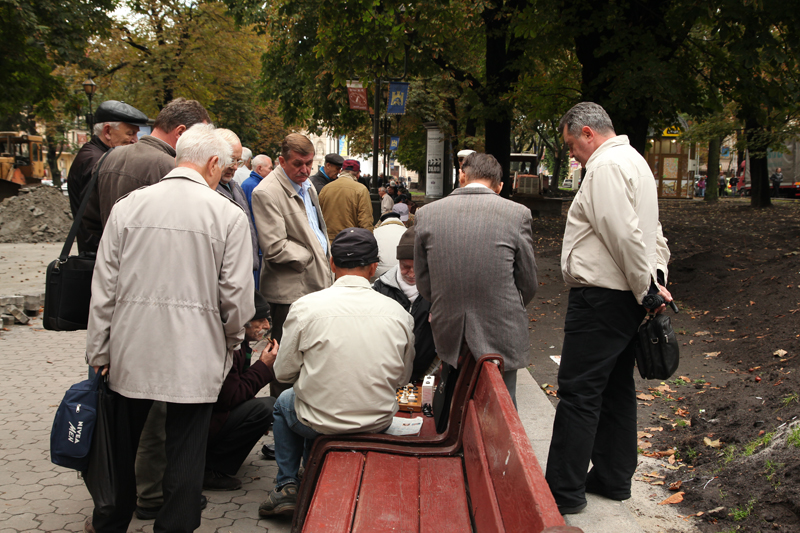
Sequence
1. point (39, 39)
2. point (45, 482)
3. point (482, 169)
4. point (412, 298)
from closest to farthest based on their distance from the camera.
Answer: point (482, 169), point (45, 482), point (412, 298), point (39, 39)

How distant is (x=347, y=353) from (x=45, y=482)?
7.19 ft

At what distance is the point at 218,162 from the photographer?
9.86 feet

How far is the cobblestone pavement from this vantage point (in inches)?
137

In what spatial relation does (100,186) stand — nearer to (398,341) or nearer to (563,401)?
(398,341)

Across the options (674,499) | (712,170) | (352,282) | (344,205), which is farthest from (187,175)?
(712,170)

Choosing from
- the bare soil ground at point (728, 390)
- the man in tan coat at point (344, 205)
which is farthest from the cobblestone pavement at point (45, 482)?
the man in tan coat at point (344, 205)

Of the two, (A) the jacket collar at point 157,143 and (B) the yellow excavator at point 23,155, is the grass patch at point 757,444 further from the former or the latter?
(B) the yellow excavator at point 23,155

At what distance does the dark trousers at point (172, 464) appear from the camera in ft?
9.20

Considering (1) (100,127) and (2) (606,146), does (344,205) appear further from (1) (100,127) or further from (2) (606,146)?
(2) (606,146)

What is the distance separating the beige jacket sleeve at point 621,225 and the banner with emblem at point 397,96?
1544cm

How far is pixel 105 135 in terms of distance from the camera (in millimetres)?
4059

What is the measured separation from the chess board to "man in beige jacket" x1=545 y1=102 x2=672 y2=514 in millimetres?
1024

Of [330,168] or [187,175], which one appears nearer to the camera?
[187,175]

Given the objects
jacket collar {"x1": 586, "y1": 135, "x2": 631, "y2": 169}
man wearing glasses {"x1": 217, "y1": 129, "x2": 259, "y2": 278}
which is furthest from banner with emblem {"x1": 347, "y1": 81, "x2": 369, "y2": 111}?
jacket collar {"x1": 586, "y1": 135, "x2": 631, "y2": 169}
